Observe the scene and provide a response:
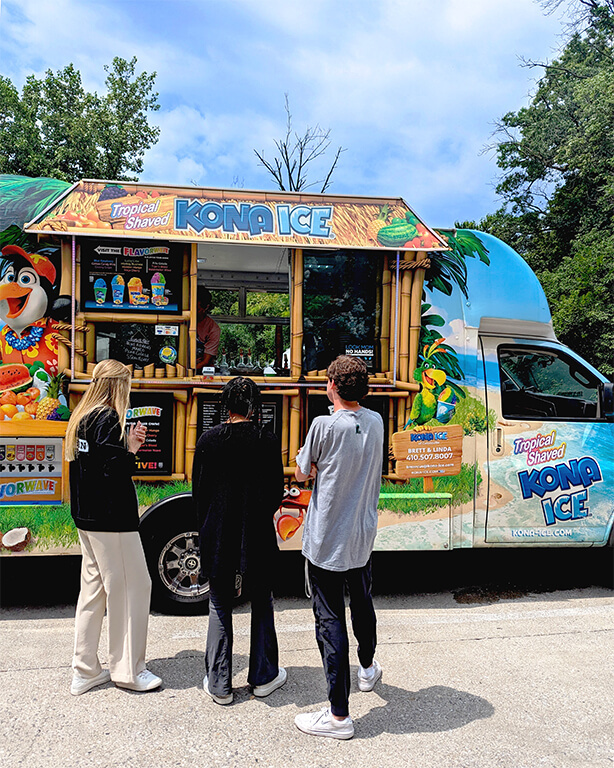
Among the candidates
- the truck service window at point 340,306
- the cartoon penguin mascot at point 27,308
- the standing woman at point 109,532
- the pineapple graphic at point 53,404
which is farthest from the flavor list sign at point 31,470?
the truck service window at point 340,306

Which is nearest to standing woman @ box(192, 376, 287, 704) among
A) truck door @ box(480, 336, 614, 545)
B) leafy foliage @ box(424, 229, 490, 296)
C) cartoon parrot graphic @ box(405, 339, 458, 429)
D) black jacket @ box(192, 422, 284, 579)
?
black jacket @ box(192, 422, 284, 579)

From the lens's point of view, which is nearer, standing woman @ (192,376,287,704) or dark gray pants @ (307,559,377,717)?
dark gray pants @ (307,559,377,717)

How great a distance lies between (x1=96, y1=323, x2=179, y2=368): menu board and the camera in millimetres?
4473

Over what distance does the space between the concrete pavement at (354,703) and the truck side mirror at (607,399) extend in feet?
5.25

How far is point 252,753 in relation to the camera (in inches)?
A: 111

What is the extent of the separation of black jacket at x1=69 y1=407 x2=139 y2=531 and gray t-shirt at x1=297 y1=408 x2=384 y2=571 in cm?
96

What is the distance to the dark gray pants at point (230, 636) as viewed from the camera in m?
3.16

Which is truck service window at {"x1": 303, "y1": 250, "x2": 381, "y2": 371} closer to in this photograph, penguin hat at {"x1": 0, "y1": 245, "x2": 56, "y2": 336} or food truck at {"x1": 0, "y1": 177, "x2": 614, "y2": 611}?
food truck at {"x1": 0, "y1": 177, "x2": 614, "y2": 611}

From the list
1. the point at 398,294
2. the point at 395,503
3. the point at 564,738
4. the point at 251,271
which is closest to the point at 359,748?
the point at 564,738

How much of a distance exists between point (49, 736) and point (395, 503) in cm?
267

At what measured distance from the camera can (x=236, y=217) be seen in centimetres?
443

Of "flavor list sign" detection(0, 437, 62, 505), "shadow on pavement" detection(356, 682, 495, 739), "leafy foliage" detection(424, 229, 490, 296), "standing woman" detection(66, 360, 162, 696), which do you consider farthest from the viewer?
"leafy foliage" detection(424, 229, 490, 296)

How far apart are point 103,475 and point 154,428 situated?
4.14 ft

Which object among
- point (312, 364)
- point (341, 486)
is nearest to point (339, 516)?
point (341, 486)
